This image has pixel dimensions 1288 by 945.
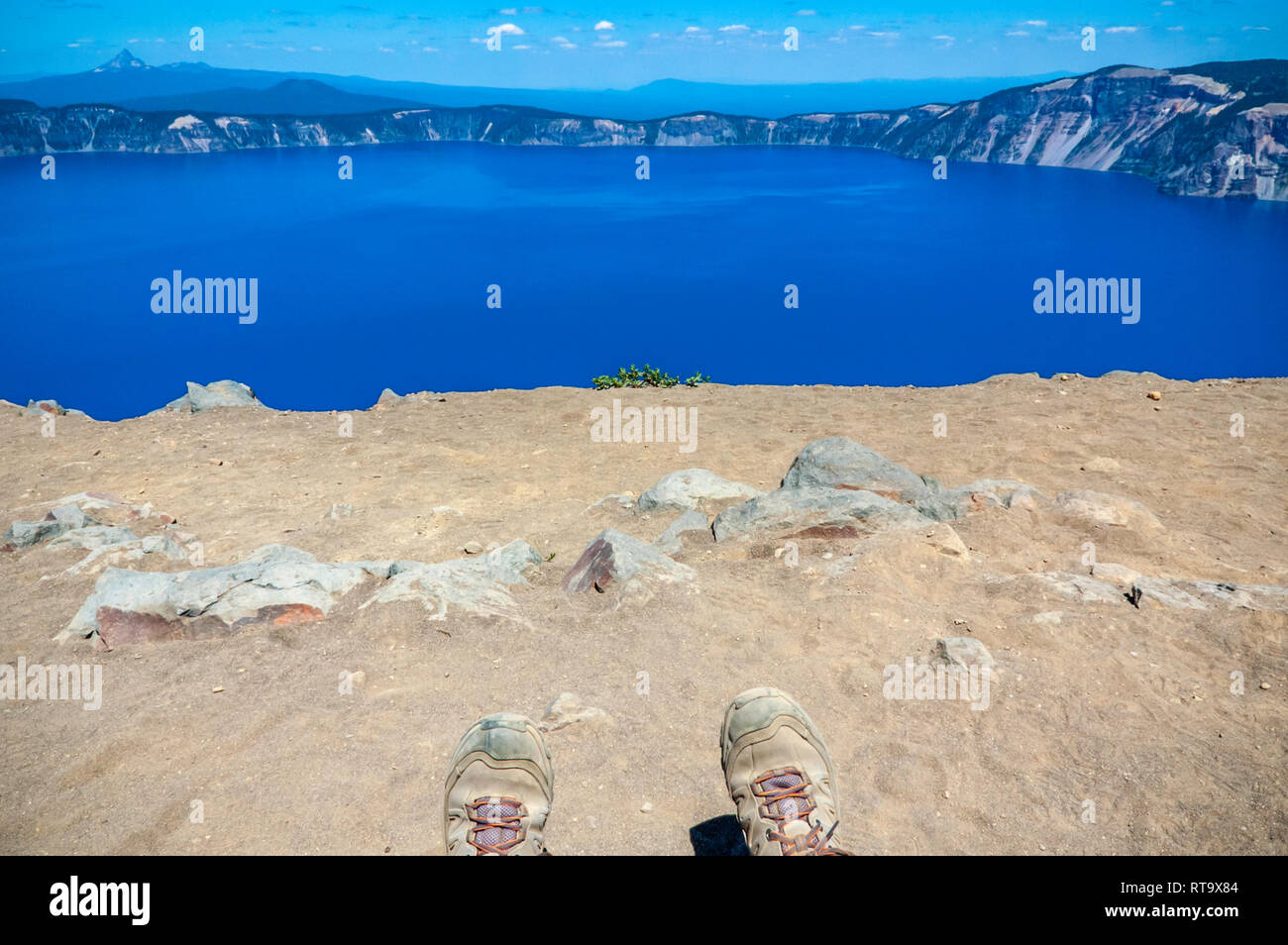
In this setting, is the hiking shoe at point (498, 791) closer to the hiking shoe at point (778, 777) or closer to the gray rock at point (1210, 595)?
the hiking shoe at point (778, 777)

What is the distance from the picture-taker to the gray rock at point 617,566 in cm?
673

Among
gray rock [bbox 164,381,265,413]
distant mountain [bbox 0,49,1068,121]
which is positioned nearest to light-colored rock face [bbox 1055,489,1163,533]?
gray rock [bbox 164,381,265,413]

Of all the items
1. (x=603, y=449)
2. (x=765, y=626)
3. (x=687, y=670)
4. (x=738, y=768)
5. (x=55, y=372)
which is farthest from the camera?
(x=55, y=372)

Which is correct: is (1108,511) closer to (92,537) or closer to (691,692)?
(691,692)

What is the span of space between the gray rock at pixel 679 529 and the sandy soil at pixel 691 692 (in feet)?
0.79

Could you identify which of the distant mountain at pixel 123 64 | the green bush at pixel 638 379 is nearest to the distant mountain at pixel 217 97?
the distant mountain at pixel 123 64

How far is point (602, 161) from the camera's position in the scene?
276ft

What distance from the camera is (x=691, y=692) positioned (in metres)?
5.49

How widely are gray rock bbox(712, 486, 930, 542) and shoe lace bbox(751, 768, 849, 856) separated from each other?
13.8ft
